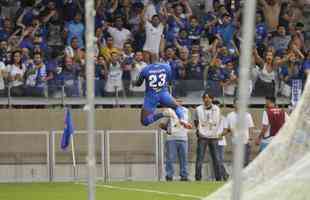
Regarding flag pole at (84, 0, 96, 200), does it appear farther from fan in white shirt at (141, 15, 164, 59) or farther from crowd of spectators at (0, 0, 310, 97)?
fan in white shirt at (141, 15, 164, 59)

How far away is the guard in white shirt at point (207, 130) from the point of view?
945 inches

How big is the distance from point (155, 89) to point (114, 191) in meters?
3.02

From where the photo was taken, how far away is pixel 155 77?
21812 millimetres

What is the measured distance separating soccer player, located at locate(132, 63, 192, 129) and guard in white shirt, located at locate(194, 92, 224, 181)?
1.65 metres

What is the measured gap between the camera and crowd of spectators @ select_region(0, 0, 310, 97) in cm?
2477

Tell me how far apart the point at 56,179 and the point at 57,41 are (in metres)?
3.70

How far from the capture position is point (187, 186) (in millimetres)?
20812

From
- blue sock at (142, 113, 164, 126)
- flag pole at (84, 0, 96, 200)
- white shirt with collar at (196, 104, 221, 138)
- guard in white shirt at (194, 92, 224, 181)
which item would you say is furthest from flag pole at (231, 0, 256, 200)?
white shirt with collar at (196, 104, 221, 138)

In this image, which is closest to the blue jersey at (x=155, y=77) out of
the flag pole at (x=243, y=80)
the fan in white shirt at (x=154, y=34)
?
the fan in white shirt at (x=154, y=34)

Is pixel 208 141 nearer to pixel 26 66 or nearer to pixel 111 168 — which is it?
pixel 111 168

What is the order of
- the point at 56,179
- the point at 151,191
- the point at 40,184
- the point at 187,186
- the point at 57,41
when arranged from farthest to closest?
1. the point at 57,41
2. the point at 56,179
3. the point at 40,184
4. the point at 187,186
5. the point at 151,191

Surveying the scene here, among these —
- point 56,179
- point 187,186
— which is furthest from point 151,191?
point 56,179

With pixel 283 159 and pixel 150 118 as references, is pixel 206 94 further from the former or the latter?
pixel 283 159

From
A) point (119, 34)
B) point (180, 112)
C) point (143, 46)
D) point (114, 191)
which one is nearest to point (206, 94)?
point (180, 112)
